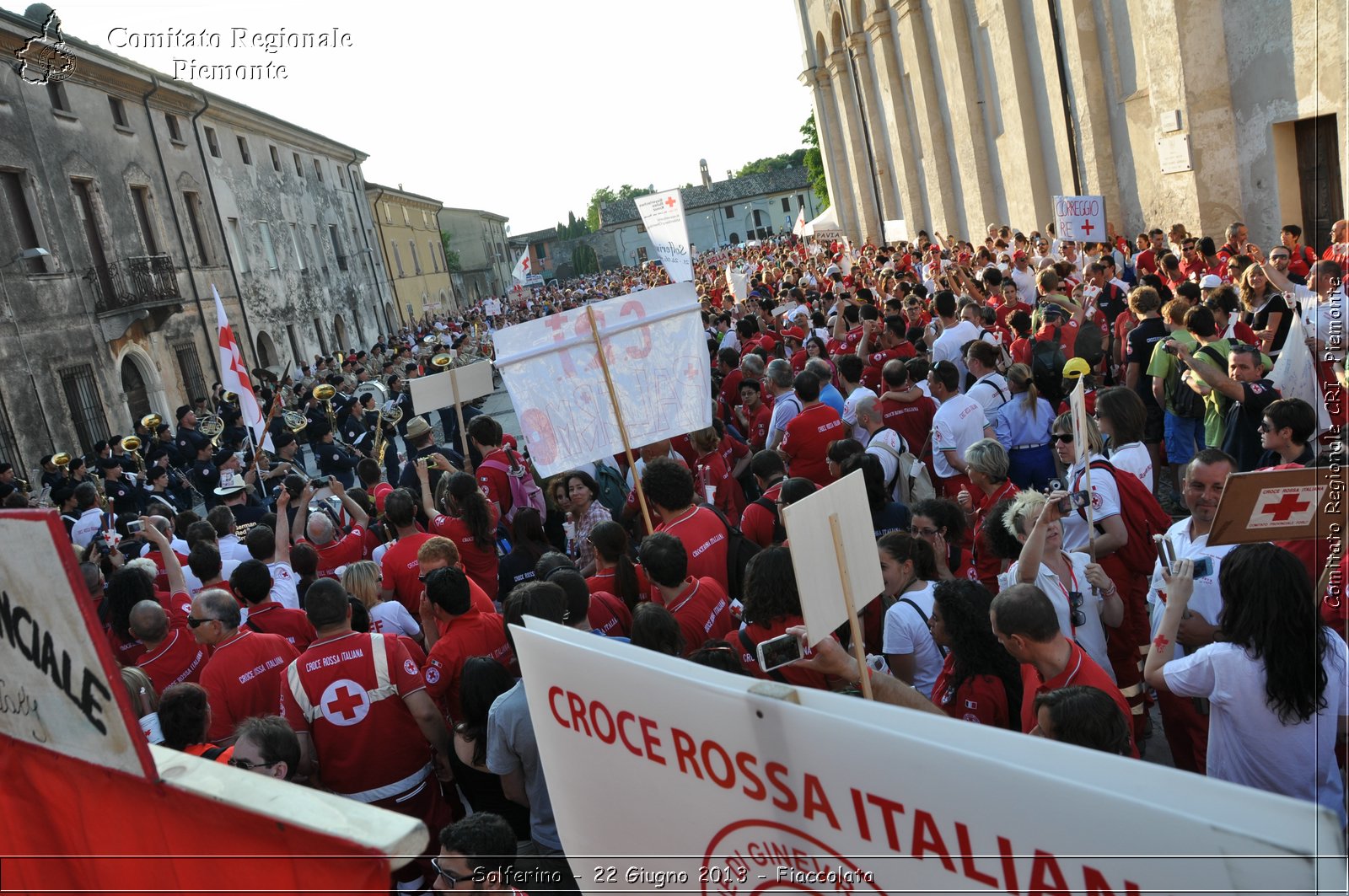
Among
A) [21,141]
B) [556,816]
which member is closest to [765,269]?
[21,141]

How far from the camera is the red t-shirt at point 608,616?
16.6ft

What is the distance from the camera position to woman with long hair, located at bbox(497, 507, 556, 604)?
21.7 ft

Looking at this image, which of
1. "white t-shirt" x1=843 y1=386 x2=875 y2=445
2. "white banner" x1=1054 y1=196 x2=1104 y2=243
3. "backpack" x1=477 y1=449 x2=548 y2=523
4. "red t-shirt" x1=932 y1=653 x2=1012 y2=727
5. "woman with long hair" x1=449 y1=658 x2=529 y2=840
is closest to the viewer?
"red t-shirt" x1=932 y1=653 x2=1012 y2=727

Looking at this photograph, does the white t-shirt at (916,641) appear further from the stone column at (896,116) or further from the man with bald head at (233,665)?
the stone column at (896,116)

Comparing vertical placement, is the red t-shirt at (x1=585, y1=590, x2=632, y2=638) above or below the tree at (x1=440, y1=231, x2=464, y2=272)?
below

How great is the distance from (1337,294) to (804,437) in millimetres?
3380

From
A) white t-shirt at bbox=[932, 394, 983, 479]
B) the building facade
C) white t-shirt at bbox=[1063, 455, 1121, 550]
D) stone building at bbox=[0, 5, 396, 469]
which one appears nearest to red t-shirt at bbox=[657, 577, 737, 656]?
white t-shirt at bbox=[1063, 455, 1121, 550]

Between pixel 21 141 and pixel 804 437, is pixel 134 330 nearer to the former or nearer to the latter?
pixel 21 141

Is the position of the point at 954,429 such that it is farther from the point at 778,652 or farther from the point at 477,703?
the point at 778,652

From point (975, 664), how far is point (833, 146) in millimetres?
37432

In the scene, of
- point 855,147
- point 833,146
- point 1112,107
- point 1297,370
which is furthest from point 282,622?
point 833,146

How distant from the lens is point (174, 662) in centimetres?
545

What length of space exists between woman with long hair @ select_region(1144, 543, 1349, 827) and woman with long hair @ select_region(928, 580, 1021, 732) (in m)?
0.64

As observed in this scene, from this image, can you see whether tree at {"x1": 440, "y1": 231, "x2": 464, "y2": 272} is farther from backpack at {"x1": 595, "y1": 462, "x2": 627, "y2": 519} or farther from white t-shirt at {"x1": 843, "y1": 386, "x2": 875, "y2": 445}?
white t-shirt at {"x1": 843, "y1": 386, "x2": 875, "y2": 445}
